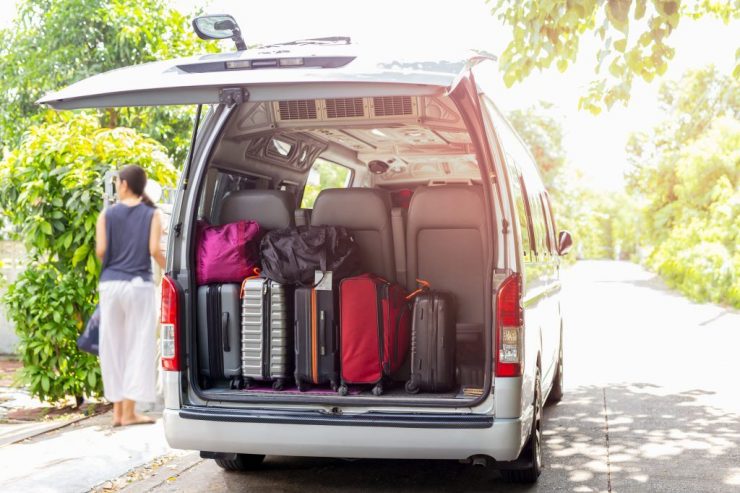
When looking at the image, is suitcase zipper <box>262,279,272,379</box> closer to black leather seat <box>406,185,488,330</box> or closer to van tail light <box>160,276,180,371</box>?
van tail light <box>160,276,180,371</box>

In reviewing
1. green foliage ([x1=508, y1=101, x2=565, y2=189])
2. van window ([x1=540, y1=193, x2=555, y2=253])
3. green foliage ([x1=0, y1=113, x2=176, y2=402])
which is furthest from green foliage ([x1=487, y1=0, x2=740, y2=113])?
green foliage ([x1=508, y1=101, x2=565, y2=189])

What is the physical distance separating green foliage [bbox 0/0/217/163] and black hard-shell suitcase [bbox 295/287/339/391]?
7.25 metres

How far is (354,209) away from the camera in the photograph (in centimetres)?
547

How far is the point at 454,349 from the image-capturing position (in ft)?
16.9

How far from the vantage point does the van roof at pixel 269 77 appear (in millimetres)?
4051

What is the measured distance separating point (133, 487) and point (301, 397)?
56.3 inches

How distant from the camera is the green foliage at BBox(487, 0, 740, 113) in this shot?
257 inches

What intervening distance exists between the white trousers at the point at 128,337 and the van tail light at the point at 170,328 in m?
1.20

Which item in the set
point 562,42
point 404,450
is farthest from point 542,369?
point 562,42

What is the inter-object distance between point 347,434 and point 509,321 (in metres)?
1.01

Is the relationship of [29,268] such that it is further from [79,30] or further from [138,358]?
[79,30]

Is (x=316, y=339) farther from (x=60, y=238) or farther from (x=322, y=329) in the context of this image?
(x=60, y=238)

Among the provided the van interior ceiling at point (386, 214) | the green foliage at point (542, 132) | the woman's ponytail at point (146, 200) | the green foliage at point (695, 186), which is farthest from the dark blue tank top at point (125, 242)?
the green foliage at point (542, 132)

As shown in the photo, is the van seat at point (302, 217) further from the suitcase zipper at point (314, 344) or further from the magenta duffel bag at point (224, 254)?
the suitcase zipper at point (314, 344)
